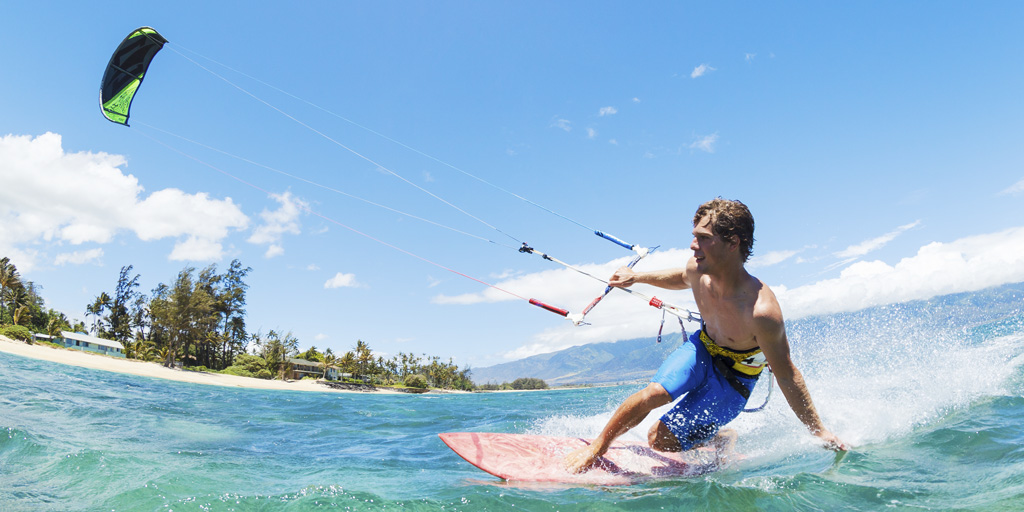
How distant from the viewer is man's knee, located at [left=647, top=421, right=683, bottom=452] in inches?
188

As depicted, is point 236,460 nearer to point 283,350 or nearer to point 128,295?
point 283,350

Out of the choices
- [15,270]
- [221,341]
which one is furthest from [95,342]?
[221,341]

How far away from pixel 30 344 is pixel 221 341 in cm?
2063

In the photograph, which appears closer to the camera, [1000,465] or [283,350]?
[1000,465]

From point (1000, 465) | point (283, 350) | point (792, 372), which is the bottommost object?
point (283, 350)

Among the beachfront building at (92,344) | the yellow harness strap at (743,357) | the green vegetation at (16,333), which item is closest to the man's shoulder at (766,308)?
the yellow harness strap at (743,357)

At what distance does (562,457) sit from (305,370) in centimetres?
7022

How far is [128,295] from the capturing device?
69125 millimetres

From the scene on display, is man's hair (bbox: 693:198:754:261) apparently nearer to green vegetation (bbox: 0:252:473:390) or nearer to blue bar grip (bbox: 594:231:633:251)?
blue bar grip (bbox: 594:231:633:251)

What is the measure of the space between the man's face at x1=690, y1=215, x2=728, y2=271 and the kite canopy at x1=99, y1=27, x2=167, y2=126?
10.2 meters

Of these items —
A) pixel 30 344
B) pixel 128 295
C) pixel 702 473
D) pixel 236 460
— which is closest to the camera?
pixel 702 473

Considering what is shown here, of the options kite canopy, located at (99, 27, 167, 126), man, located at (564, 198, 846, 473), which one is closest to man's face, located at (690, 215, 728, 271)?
man, located at (564, 198, 846, 473)

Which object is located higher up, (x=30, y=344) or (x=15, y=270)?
(x=15, y=270)

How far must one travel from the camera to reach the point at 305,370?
67250 mm
